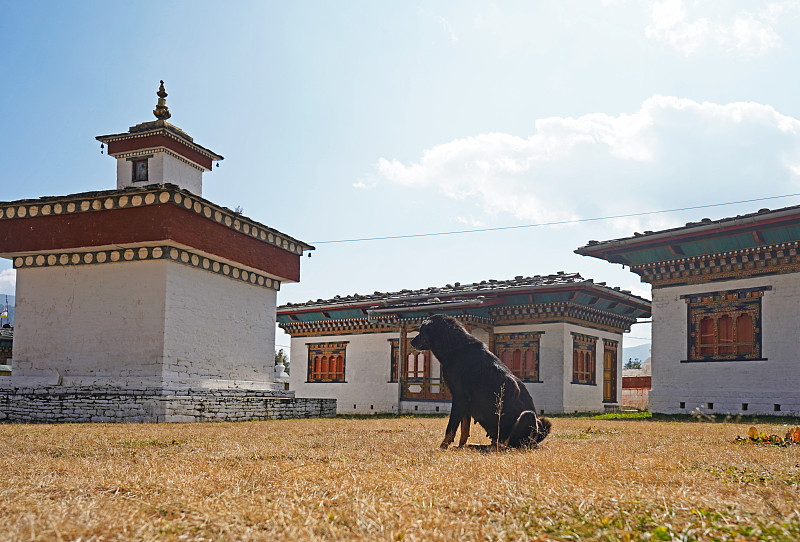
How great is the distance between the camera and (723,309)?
58.7 feet

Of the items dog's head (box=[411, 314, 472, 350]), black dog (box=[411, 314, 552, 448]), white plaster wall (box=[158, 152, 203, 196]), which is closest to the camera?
black dog (box=[411, 314, 552, 448])

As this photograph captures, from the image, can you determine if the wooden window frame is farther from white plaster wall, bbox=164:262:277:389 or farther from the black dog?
the black dog

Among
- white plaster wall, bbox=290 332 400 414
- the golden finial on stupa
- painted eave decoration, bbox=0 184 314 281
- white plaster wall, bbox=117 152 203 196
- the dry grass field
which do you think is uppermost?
the golden finial on stupa

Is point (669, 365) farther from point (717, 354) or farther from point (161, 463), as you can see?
point (161, 463)

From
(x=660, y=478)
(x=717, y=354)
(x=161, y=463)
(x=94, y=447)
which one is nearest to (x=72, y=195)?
(x=94, y=447)

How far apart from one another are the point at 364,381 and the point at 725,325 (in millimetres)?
15104

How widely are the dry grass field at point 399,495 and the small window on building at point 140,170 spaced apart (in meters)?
12.7

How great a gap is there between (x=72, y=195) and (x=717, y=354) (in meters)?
16.5

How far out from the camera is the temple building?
597 inches

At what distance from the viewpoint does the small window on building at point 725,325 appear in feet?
56.9

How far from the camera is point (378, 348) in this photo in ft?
94.3

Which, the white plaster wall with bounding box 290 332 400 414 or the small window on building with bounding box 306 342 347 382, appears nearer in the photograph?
the white plaster wall with bounding box 290 332 400 414

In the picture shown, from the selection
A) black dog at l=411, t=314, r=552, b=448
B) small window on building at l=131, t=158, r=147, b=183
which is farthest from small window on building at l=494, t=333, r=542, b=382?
black dog at l=411, t=314, r=552, b=448

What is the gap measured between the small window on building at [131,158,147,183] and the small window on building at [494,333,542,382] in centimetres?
1310
